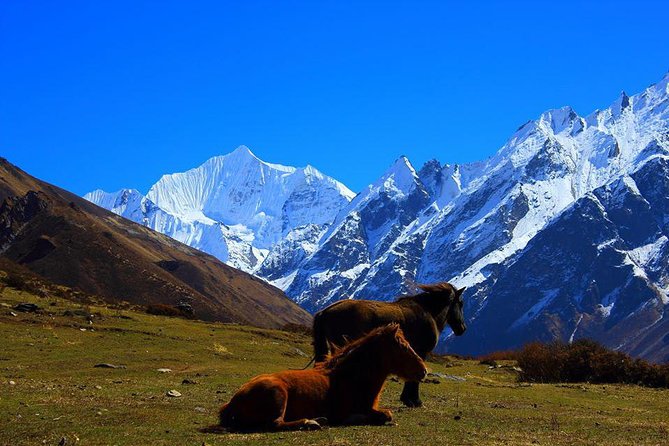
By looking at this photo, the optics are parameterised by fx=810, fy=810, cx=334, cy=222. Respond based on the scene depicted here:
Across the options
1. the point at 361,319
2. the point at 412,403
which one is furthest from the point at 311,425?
the point at 412,403

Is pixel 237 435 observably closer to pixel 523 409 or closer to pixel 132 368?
pixel 523 409

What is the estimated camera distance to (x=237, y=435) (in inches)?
551

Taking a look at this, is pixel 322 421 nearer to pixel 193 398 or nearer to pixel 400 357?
pixel 400 357

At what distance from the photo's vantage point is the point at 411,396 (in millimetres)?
20844

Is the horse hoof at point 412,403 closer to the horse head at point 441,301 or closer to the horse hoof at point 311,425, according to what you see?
the horse head at point 441,301

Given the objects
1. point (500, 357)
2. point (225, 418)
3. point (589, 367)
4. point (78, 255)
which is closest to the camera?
point (225, 418)

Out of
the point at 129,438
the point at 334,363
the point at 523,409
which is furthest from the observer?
the point at 523,409

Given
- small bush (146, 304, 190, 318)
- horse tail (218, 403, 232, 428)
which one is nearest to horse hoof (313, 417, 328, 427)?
horse tail (218, 403, 232, 428)

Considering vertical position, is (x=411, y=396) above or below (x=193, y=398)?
above

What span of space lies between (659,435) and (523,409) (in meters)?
6.04

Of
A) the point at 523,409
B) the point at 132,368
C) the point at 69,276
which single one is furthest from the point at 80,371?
the point at 69,276

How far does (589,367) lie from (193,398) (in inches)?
862

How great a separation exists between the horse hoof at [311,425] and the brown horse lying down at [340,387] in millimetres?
18

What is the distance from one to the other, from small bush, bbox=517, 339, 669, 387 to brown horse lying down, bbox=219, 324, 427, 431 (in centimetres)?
2238
